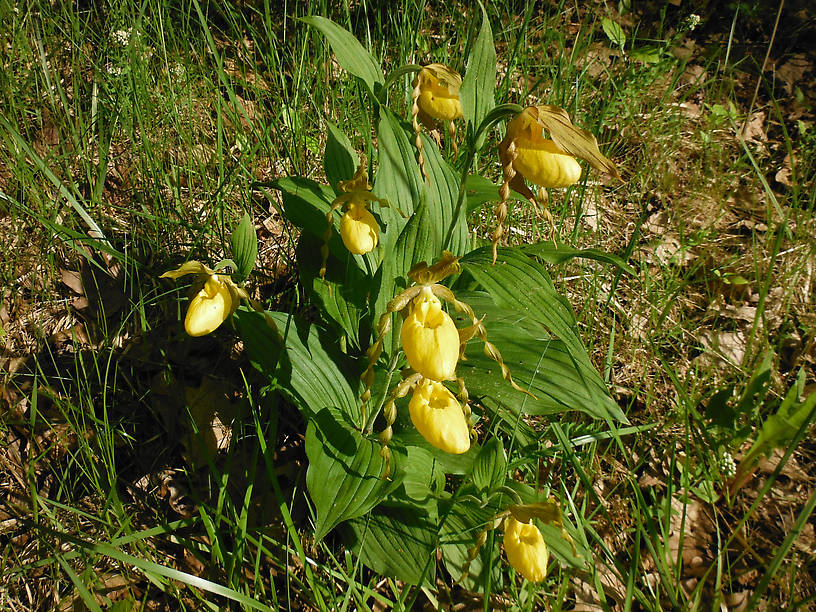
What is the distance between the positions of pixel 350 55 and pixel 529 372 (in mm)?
1056

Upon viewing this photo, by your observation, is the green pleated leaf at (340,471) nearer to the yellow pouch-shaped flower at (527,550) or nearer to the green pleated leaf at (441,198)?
the yellow pouch-shaped flower at (527,550)

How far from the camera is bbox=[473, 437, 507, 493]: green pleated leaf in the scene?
1.35 meters

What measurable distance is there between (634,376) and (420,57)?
70.3 inches

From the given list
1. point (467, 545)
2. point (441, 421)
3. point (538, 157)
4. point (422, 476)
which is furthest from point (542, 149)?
point (467, 545)

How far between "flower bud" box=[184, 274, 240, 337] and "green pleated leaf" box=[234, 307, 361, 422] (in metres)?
0.12

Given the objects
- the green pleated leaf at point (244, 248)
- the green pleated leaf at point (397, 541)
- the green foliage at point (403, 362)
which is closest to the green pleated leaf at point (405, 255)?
the green foliage at point (403, 362)

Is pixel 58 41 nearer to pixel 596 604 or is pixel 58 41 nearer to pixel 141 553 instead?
pixel 141 553

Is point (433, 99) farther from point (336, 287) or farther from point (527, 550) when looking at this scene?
point (527, 550)

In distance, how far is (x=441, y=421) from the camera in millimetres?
1210

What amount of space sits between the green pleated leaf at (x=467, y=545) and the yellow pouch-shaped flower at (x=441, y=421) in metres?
0.29

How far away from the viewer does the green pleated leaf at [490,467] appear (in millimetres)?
1351

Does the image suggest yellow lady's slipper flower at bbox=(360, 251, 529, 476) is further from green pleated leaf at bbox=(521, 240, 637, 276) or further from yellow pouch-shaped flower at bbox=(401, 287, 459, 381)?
green pleated leaf at bbox=(521, 240, 637, 276)

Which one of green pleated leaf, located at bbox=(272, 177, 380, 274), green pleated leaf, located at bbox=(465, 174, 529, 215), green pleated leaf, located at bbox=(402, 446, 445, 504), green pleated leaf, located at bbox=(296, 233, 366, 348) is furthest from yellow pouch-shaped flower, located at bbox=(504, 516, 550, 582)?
green pleated leaf, located at bbox=(465, 174, 529, 215)

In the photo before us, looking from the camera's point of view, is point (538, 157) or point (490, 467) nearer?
point (538, 157)
